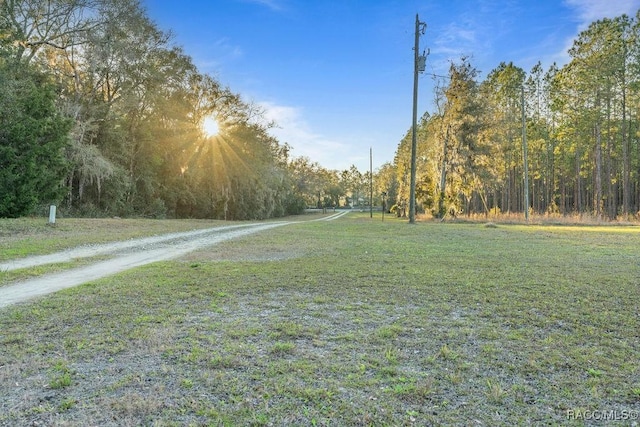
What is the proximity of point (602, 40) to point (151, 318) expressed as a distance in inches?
1301

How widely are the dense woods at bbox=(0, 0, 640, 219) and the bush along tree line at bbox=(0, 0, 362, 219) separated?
81mm

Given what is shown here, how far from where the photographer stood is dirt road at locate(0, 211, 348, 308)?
579 cm

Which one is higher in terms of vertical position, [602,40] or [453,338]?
[602,40]

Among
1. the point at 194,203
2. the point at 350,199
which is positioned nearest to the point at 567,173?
the point at 194,203

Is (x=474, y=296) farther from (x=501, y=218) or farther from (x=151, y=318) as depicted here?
(x=501, y=218)

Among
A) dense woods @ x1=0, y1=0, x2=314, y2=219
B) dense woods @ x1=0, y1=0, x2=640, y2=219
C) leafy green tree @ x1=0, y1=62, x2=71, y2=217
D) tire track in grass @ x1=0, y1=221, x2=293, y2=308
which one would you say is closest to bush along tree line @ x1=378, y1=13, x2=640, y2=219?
dense woods @ x1=0, y1=0, x2=640, y2=219

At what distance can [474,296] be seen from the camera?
5059 mm

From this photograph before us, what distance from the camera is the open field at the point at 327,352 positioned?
233 cm

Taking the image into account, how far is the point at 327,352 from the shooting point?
3201mm

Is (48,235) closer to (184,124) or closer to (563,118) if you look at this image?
(184,124)

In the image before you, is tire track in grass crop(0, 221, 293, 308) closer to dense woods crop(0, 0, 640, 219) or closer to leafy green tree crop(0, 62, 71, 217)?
leafy green tree crop(0, 62, 71, 217)

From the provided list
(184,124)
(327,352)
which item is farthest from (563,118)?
(327,352)

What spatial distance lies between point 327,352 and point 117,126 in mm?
26483

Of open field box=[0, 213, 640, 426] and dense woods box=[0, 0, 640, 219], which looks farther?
dense woods box=[0, 0, 640, 219]
